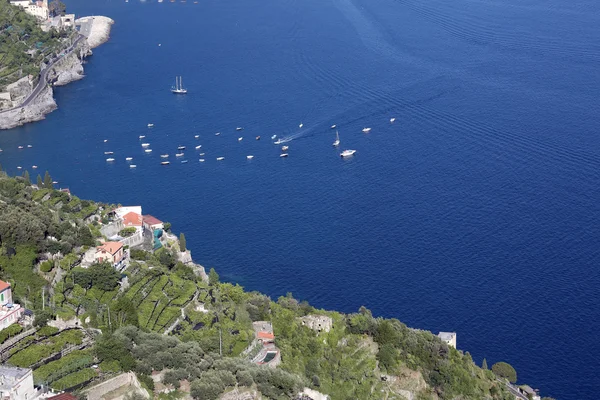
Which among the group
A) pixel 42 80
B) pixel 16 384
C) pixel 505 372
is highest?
pixel 16 384

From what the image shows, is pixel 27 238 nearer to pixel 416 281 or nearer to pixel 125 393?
pixel 125 393

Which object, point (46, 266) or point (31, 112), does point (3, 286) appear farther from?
point (31, 112)

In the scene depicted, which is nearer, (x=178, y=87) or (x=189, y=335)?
(x=189, y=335)

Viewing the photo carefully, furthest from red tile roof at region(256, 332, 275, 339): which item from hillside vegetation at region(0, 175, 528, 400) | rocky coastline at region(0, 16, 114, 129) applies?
rocky coastline at region(0, 16, 114, 129)

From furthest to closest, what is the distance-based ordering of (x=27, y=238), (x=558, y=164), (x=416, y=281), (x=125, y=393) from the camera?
(x=558, y=164) → (x=416, y=281) → (x=27, y=238) → (x=125, y=393)

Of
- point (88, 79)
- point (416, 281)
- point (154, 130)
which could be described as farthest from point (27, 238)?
point (88, 79)

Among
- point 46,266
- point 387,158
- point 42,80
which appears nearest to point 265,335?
point 46,266

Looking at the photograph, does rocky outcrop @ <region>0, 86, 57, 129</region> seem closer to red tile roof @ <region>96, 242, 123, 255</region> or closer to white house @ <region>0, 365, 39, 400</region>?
red tile roof @ <region>96, 242, 123, 255</region>
